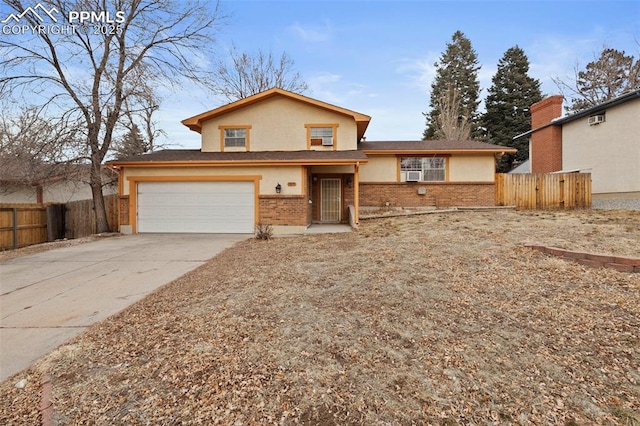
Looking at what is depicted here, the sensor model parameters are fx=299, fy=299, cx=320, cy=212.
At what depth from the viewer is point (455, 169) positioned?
14297 millimetres

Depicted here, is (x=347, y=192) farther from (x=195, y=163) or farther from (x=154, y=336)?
(x=154, y=336)

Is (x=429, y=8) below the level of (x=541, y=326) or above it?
above

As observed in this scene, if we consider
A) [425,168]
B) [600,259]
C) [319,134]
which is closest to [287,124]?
[319,134]

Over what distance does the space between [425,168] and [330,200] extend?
483 cm

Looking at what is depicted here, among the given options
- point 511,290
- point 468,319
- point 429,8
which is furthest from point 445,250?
point 429,8

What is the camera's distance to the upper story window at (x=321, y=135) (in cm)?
1351

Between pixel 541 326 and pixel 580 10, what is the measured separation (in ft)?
43.7

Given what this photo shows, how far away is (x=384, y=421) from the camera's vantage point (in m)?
2.02

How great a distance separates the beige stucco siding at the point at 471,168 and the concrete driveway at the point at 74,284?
10.7 metres

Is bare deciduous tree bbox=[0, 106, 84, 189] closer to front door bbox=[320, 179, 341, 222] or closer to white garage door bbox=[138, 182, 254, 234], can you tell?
white garage door bbox=[138, 182, 254, 234]

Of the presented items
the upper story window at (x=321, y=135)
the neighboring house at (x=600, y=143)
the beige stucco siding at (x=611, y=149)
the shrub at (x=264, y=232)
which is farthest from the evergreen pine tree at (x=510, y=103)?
the shrub at (x=264, y=232)

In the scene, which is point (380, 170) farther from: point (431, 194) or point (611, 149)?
point (611, 149)

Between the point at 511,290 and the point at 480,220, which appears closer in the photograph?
the point at 511,290

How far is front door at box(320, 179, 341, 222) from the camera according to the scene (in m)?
14.1
